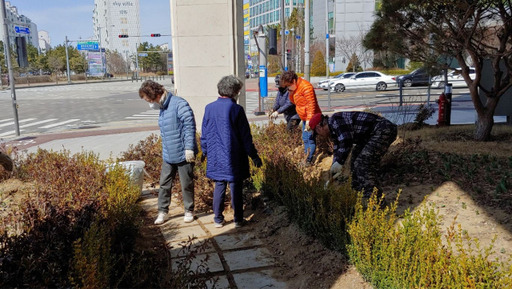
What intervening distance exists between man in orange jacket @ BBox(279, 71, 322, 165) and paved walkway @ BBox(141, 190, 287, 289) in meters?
1.91

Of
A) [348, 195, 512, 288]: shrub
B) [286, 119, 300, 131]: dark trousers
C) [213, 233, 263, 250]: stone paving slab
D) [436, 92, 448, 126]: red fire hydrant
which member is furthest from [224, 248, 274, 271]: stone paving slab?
[436, 92, 448, 126]: red fire hydrant

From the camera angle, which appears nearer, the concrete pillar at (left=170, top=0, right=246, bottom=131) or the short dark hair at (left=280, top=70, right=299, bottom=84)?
the short dark hair at (left=280, top=70, right=299, bottom=84)

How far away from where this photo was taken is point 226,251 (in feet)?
13.7

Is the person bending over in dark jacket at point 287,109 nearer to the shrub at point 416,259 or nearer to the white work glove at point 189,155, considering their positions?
the white work glove at point 189,155

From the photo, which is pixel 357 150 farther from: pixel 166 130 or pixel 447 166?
pixel 166 130

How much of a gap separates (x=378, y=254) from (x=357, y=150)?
1953mm

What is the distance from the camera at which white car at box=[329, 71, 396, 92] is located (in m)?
29.7

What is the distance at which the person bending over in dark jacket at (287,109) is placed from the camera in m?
7.33

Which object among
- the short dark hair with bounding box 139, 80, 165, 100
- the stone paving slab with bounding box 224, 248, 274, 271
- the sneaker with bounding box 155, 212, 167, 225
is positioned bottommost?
the stone paving slab with bounding box 224, 248, 274, 271

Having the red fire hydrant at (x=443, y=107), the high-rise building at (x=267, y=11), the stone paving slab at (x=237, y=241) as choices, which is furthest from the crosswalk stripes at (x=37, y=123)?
the high-rise building at (x=267, y=11)

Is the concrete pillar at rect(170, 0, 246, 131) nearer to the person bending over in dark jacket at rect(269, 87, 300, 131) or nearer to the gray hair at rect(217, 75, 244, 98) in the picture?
the person bending over in dark jacket at rect(269, 87, 300, 131)

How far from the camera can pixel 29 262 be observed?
101 inches

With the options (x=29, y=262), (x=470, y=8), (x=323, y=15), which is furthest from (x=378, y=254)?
(x=323, y=15)

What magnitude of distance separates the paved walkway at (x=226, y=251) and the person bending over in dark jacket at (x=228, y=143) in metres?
0.23
